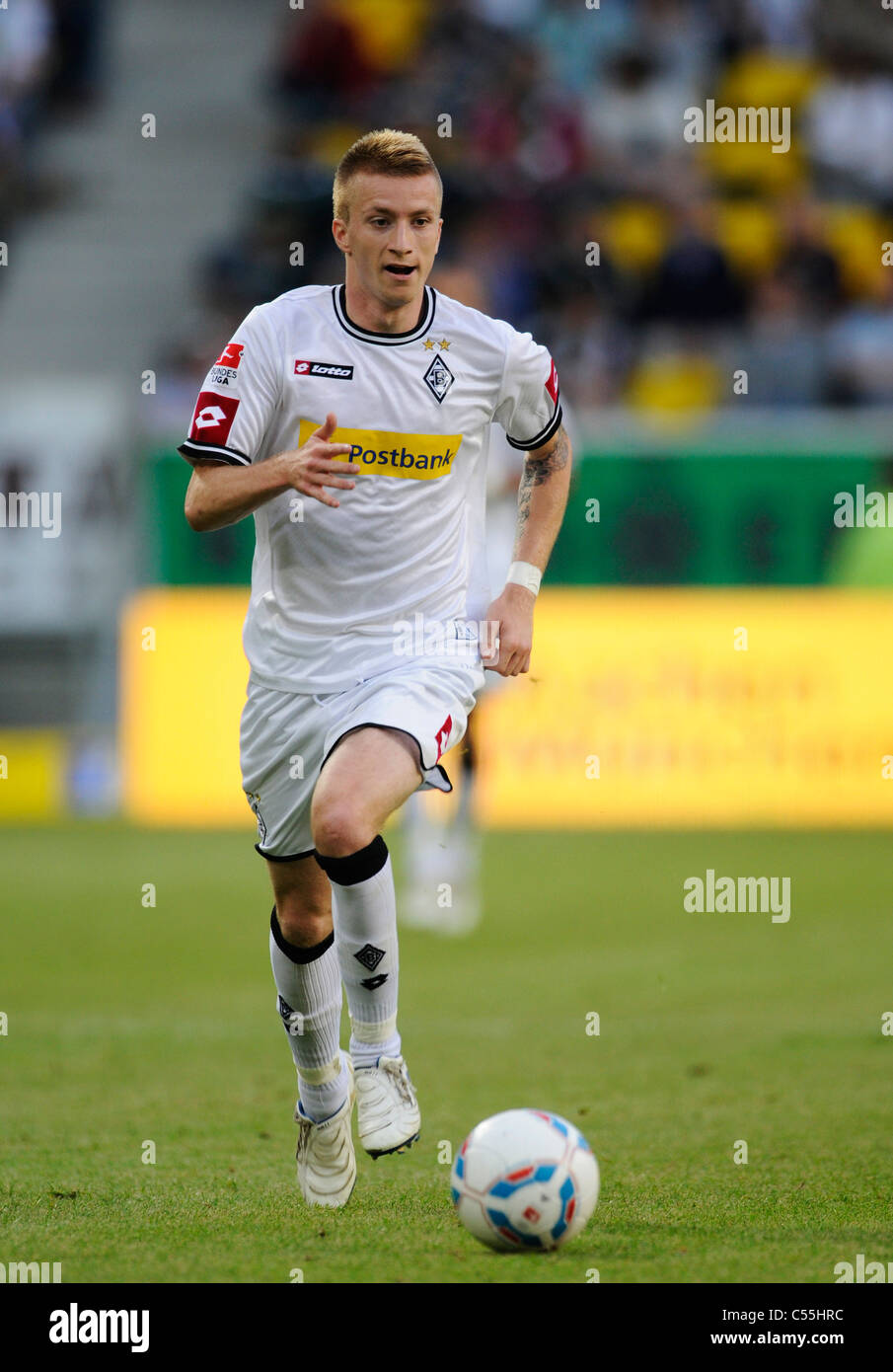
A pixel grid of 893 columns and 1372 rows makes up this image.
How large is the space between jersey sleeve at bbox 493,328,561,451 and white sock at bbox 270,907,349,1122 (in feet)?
4.71

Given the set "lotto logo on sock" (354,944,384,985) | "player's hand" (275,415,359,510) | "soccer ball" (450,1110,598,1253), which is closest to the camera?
"soccer ball" (450,1110,598,1253)

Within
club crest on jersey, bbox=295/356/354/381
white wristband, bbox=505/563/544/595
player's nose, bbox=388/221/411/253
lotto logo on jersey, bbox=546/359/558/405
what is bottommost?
white wristband, bbox=505/563/544/595

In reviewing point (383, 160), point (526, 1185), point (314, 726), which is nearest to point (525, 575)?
point (314, 726)

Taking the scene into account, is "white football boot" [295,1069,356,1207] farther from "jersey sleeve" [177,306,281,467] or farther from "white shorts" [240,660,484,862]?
"jersey sleeve" [177,306,281,467]

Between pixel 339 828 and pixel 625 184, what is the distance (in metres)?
16.3

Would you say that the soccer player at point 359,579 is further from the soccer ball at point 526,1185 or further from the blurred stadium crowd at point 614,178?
the blurred stadium crowd at point 614,178

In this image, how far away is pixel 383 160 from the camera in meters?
5.13

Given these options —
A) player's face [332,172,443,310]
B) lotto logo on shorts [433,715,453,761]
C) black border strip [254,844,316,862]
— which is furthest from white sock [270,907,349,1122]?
player's face [332,172,443,310]

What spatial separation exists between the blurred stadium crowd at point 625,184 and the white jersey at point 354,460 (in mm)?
12819

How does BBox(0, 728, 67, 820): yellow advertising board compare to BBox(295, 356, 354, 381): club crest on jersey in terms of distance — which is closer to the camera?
BBox(295, 356, 354, 381): club crest on jersey

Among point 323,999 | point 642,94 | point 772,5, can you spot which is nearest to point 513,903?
point 323,999

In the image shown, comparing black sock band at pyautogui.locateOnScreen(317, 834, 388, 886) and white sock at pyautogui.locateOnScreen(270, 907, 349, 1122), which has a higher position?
black sock band at pyautogui.locateOnScreen(317, 834, 388, 886)

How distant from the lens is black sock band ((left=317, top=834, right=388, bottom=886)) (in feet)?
16.2
